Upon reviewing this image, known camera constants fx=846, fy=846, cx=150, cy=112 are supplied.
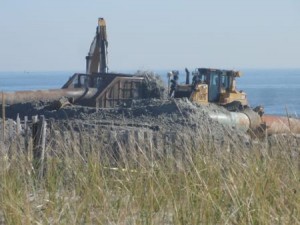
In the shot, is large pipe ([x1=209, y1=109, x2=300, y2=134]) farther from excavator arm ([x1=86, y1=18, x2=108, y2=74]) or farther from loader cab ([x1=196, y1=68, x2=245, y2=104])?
excavator arm ([x1=86, y1=18, x2=108, y2=74])

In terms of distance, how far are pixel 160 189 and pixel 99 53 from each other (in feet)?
93.8

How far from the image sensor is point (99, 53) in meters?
35.9

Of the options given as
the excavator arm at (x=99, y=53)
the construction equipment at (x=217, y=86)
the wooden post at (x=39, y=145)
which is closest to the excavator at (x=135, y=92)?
the construction equipment at (x=217, y=86)

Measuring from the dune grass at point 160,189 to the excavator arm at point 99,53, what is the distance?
26.4m

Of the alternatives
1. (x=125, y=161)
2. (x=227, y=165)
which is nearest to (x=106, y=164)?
(x=125, y=161)

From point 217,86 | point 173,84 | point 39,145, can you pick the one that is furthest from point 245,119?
point 39,145

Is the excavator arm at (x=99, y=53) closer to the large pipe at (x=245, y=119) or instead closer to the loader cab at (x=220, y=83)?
the loader cab at (x=220, y=83)

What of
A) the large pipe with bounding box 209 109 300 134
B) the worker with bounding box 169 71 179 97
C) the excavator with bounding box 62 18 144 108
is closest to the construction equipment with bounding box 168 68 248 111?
the worker with bounding box 169 71 179 97

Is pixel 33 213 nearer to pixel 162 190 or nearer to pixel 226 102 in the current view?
pixel 162 190

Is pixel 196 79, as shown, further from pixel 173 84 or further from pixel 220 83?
pixel 173 84

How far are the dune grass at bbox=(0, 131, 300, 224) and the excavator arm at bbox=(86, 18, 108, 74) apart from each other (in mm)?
26421

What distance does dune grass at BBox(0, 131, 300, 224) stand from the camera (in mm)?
6629

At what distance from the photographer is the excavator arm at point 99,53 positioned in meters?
35.7

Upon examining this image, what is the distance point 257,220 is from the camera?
249 inches
